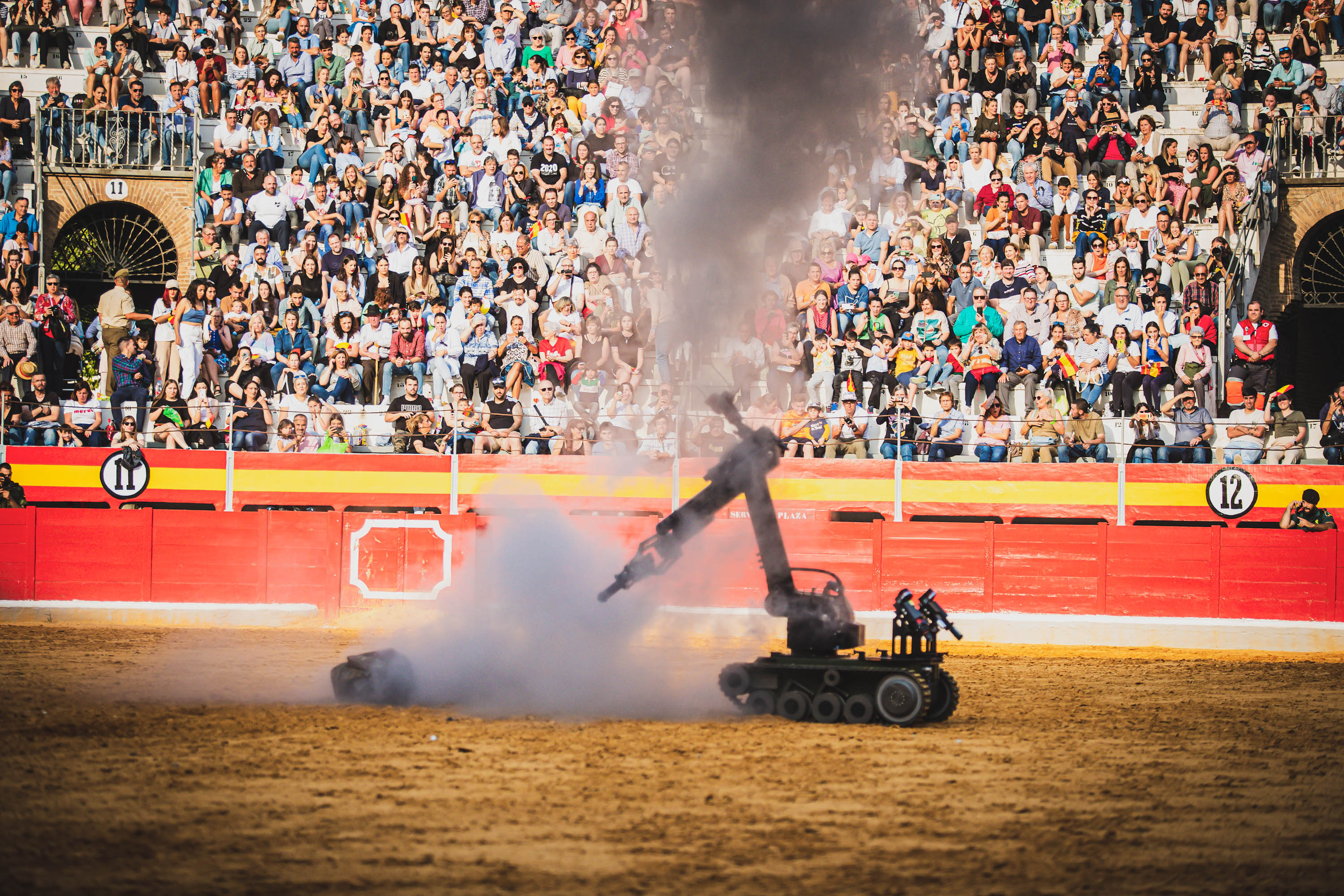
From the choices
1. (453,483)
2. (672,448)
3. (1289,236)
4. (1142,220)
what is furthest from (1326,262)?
(453,483)

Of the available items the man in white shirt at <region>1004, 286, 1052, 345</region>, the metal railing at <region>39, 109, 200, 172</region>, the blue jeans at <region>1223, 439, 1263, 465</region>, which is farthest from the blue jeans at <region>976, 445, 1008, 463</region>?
the metal railing at <region>39, 109, 200, 172</region>

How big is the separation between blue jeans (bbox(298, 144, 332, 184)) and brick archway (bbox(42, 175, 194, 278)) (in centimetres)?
314

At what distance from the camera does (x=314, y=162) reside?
2131cm

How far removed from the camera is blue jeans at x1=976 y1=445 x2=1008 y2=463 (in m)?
17.8

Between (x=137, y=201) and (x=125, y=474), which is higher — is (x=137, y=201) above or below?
above

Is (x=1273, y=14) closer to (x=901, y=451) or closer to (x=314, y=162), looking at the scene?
(x=901, y=451)

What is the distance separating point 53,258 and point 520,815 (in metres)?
19.9

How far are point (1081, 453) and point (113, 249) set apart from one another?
17176mm

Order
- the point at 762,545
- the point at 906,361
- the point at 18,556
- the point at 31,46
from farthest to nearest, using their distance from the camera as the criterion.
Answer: the point at 31,46 → the point at 906,361 → the point at 18,556 → the point at 762,545

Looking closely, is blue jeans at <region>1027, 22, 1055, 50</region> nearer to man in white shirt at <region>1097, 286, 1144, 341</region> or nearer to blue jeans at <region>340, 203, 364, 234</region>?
man in white shirt at <region>1097, 286, 1144, 341</region>

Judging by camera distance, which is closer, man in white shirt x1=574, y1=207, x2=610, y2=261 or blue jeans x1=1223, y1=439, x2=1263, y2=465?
blue jeans x1=1223, y1=439, x2=1263, y2=465

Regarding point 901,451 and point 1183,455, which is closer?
point 1183,455

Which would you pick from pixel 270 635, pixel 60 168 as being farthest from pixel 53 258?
pixel 270 635

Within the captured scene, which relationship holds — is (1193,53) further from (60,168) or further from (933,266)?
Result: (60,168)
